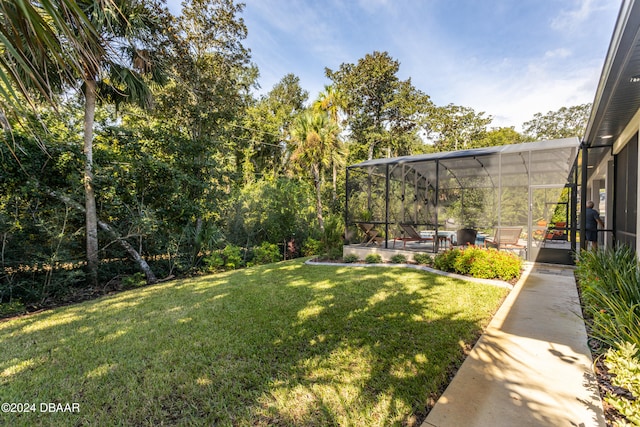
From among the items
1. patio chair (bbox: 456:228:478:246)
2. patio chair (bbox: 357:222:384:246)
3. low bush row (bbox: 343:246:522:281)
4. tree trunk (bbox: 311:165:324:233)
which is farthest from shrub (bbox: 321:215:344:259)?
patio chair (bbox: 456:228:478:246)

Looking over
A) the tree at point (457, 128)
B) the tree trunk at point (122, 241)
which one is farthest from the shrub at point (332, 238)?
the tree at point (457, 128)

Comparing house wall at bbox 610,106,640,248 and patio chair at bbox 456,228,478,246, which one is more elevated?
house wall at bbox 610,106,640,248

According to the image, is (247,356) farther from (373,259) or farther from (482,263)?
(373,259)

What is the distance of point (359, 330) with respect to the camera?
11.4ft

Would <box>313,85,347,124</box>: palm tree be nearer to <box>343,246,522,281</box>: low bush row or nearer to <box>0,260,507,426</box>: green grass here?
<box>343,246,522,281</box>: low bush row

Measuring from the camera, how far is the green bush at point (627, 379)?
1794mm

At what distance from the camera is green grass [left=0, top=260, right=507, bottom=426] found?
213 cm

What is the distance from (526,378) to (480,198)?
380 inches

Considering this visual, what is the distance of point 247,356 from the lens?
290cm

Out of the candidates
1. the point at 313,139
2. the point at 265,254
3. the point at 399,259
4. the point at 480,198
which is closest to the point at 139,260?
the point at 265,254

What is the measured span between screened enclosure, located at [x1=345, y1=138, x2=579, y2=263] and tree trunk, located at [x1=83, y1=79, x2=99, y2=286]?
6742 millimetres

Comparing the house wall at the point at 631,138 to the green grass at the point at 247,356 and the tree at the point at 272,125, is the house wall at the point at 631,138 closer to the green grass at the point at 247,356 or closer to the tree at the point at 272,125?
the green grass at the point at 247,356

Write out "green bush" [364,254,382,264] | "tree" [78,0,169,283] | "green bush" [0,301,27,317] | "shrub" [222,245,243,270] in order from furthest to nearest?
"shrub" [222,245,243,270]
"green bush" [364,254,382,264]
"tree" [78,0,169,283]
"green bush" [0,301,27,317]

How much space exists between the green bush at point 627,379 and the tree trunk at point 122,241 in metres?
8.47
